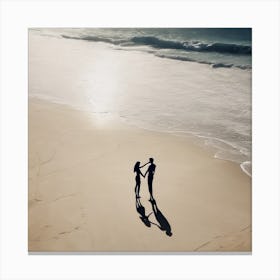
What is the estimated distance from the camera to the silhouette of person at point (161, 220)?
3.94m

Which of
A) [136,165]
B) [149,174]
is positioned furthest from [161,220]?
[136,165]

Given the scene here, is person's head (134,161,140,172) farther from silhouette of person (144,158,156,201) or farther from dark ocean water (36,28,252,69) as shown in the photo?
dark ocean water (36,28,252,69)

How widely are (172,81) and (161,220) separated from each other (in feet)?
4.90

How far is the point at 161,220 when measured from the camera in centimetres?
396

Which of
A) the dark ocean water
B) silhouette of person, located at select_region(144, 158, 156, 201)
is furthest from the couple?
the dark ocean water

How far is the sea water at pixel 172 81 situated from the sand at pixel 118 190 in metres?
0.17

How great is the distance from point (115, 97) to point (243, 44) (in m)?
1.50

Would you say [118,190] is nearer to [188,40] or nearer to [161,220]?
[161,220]

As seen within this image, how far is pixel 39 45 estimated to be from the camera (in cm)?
414
